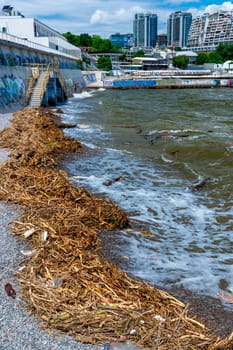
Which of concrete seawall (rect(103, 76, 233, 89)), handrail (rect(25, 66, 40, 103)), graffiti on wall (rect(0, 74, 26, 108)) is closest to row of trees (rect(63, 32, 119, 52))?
concrete seawall (rect(103, 76, 233, 89))

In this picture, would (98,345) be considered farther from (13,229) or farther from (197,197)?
(197,197)

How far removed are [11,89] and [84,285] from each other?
93.5 feet

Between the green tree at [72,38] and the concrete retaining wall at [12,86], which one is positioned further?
the green tree at [72,38]

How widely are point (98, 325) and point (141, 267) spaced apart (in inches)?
105

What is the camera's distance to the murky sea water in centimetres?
742

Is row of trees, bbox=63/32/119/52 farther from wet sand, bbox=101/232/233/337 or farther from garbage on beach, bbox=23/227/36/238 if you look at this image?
wet sand, bbox=101/232/233/337

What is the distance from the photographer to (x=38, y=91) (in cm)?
3609

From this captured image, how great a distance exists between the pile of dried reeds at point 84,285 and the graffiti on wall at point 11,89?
21304mm

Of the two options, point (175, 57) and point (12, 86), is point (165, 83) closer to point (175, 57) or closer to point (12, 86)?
point (12, 86)

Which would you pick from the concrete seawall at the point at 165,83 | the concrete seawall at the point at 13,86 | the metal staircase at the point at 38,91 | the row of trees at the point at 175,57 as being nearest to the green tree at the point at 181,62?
the row of trees at the point at 175,57

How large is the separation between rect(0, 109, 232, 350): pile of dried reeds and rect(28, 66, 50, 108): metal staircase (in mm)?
25548

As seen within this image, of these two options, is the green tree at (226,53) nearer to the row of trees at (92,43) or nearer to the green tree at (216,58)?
the green tree at (216,58)

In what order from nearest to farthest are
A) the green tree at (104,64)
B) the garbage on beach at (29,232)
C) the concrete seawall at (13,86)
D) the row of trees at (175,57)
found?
the garbage on beach at (29,232)
the concrete seawall at (13,86)
the green tree at (104,64)
the row of trees at (175,57)

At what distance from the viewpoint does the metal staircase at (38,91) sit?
34.3m
